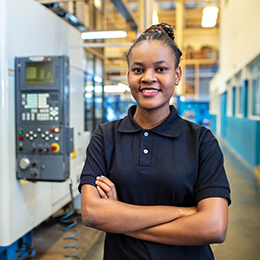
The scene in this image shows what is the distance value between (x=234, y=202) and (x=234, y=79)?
6.42 metres

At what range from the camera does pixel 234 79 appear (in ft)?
33.5

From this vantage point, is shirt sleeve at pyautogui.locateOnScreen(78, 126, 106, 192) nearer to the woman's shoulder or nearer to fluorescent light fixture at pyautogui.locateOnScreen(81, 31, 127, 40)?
the woman's shoulder

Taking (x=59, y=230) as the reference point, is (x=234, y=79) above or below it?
above

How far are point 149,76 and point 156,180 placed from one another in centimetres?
41

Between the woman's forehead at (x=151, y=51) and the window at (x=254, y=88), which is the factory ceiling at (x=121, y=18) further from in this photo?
the window at (x=254, y=88)

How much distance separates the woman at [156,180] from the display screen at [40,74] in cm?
150

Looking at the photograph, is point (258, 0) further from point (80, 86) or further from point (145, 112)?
point (145, 112)

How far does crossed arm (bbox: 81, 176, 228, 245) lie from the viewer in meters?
1.16

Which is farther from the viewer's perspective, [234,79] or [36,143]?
[234,79]

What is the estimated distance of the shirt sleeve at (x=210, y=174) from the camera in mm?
1188

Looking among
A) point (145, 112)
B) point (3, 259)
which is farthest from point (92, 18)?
point (145, 112)

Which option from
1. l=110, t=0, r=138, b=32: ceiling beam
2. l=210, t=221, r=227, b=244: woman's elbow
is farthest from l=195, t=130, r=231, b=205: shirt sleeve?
l=110, t=0, r=138, b=32: ceiling beam

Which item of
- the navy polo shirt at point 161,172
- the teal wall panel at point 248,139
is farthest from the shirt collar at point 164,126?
the teal wall panel at point 248,139

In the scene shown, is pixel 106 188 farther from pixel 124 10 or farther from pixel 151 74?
pixel 124 10
